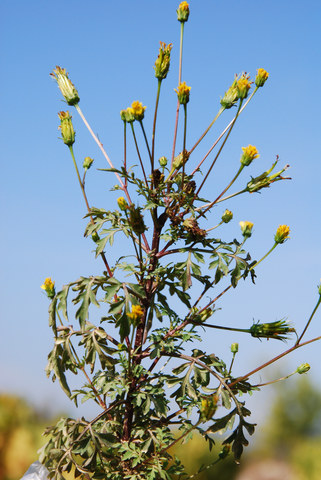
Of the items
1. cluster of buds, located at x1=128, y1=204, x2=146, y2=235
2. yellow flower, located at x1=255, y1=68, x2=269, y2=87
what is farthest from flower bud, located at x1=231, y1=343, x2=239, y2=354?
yellow flower, located at x1=255, y1=68, x2=269, y2=87

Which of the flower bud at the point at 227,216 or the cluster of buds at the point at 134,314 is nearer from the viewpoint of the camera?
the cluster of buds at the point at 134,314

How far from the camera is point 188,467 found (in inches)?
127

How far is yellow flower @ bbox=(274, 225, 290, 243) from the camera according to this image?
2521 millimetres

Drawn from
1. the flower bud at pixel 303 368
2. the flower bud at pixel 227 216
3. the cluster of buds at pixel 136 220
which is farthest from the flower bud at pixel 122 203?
the flower bud at pixel 303 368

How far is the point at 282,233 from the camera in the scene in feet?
8.27

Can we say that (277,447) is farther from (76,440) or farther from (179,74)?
(179,74)

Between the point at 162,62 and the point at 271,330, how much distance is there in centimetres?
119

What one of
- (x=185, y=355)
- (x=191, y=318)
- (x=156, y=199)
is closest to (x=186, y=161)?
(x=156, y=199)

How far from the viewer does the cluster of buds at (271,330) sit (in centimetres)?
247

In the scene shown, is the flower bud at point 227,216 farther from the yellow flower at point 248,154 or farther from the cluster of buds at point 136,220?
the cluster of buds at point 136,220

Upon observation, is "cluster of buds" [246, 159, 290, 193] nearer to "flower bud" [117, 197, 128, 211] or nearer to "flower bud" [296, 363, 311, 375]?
"flower bud" [117, 197, 128, 211]

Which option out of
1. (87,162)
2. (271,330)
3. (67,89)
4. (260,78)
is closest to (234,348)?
(271,330)

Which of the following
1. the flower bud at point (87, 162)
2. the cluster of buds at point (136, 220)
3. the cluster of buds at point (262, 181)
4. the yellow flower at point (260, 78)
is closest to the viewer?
the cluster of buds at point (136, 220)

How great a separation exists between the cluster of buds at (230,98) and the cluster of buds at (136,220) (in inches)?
23.1
